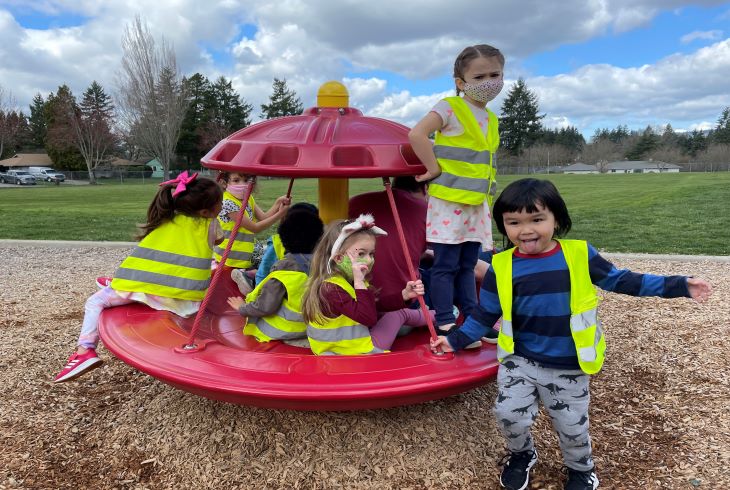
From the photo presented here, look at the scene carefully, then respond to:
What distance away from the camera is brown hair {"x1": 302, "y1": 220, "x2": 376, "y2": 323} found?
2953 millimetres

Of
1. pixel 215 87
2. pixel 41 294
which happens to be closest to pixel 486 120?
pixel 41 294

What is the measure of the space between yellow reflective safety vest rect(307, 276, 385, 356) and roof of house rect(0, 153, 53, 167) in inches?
2644

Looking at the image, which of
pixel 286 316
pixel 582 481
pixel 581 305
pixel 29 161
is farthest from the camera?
pixel 29 161

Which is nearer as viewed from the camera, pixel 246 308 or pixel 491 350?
pixel 491 350

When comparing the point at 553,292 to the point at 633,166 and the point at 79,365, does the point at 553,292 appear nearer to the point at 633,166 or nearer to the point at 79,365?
the point at 79,365

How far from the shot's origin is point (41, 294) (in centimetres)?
628

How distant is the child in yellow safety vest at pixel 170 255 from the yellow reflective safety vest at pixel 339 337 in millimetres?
1005

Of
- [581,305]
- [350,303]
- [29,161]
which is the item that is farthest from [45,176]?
[581,305]

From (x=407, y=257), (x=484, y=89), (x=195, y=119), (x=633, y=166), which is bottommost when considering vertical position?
(x=633, y=166)

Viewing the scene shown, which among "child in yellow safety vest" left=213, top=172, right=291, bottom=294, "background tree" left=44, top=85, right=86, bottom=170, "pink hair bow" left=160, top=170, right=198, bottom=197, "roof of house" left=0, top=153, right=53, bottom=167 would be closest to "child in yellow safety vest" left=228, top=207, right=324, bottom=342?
"pink hair bow" left=160, top=170, right=198, bottom=197

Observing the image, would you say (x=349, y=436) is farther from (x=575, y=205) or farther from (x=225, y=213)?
(x=575, y=205)

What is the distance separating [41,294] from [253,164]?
456 centimetres

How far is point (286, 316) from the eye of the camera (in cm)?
331

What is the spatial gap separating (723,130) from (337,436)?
91.2 metres
